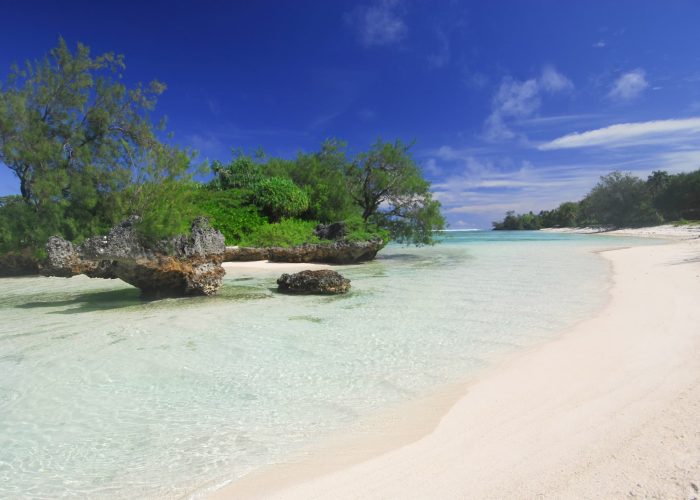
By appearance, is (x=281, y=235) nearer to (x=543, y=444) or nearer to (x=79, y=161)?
(x=79, y=161)

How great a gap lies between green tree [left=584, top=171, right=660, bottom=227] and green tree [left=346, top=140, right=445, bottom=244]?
53.9 meters

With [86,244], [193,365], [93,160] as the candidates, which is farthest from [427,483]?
[93,160]

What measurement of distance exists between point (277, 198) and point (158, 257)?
43.8ft

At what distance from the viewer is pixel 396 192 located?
2434cm

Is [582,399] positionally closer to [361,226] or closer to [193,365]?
[193,365]

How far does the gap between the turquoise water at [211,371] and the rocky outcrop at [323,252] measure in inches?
382

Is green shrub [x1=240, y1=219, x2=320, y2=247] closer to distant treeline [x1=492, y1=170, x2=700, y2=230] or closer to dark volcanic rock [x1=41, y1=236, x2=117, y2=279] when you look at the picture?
dark volcanic rock [x1=41, y1=236, x2=117, y2=279]

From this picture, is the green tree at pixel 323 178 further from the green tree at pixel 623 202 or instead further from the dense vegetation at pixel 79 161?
the green tree at pixel 623 202

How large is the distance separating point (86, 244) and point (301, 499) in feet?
27.0

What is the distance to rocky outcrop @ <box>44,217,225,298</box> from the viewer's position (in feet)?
27.2

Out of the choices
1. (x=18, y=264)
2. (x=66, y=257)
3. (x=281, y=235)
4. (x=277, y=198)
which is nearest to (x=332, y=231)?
(x=281, y=235)

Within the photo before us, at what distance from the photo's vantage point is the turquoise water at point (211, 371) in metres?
2.74

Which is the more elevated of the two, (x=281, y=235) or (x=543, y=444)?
(x=281, y=235)

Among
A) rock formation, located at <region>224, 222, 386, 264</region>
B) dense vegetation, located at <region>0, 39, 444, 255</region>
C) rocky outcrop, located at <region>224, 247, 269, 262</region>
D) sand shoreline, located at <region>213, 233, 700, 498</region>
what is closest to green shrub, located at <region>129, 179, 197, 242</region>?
dense vegetation, located at <region>0, 39, 444, 255</region>
